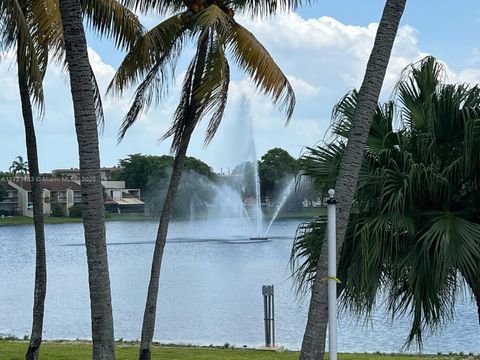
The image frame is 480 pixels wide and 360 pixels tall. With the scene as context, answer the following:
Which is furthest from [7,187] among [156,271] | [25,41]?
[25,41]

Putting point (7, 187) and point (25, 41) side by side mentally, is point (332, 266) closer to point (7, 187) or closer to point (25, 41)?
point (25, 41)

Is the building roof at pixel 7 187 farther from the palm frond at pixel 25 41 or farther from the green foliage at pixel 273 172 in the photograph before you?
the palm frond at pixel 25 41

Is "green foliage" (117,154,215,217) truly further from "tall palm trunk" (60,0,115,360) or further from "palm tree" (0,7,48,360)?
"tall palm trunk" (60,0,115,360)

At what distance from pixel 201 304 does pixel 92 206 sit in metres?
21.9

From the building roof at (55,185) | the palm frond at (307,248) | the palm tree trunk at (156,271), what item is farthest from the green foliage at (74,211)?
the palm frond at (307,248)

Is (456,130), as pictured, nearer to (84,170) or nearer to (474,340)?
(84,170)

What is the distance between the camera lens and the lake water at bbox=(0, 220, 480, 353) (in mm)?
22203

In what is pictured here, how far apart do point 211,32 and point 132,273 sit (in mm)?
31722

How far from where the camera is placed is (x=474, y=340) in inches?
846

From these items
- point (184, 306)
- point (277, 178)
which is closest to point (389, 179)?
point (184, 306)

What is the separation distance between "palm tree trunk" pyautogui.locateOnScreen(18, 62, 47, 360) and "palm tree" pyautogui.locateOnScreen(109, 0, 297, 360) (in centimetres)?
145

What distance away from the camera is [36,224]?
13.2m

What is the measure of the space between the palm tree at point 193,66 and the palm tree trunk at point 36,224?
145 cm

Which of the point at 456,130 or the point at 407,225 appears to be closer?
the point at 407,225
